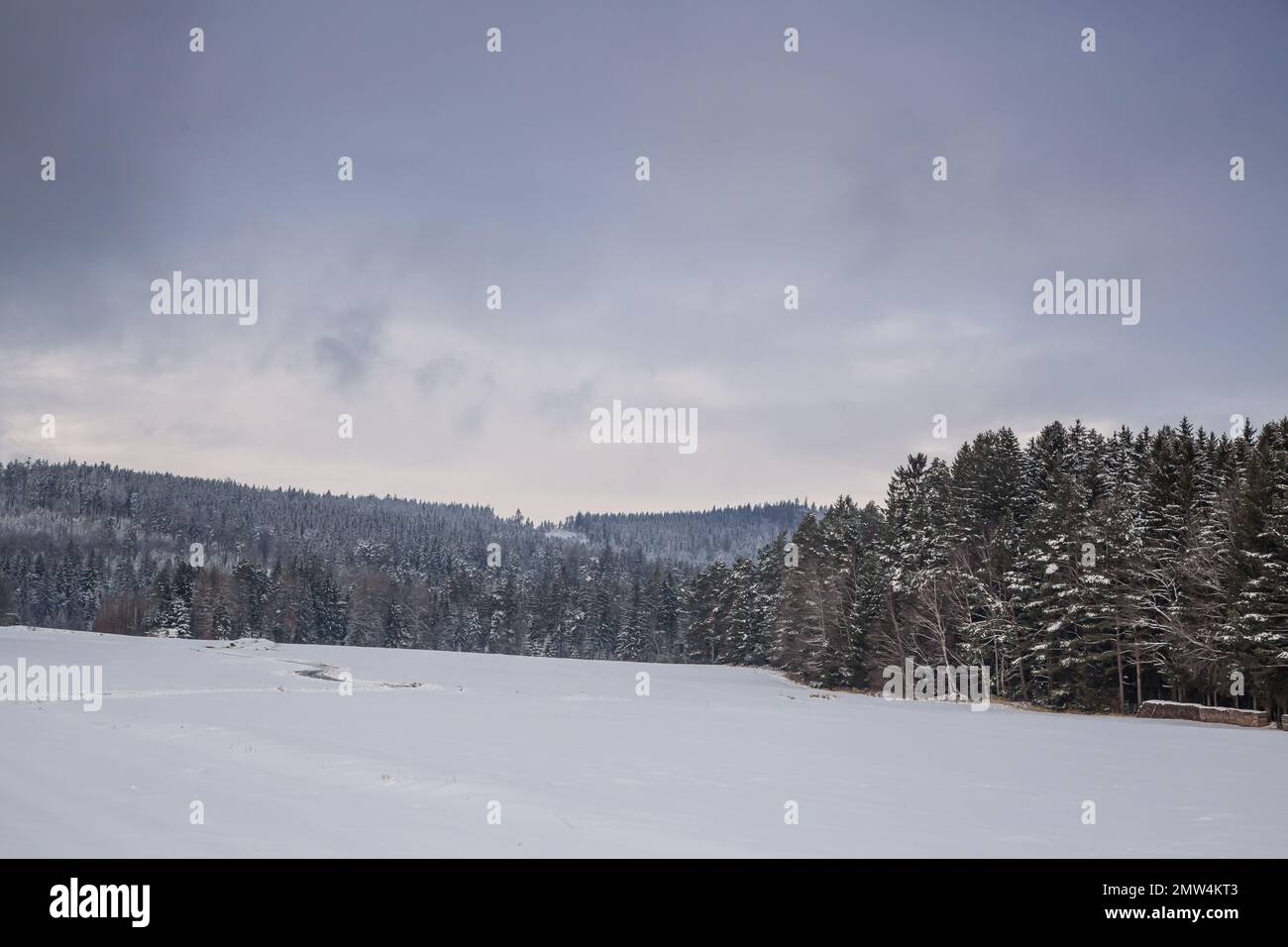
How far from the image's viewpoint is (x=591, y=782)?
1522cm

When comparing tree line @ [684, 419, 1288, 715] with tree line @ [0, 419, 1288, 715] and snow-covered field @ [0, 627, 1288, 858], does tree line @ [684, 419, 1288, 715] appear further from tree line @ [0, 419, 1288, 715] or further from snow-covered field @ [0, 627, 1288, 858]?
snow-covered field @ [0, 627, 1288, 858]

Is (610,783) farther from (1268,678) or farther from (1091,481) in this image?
(1091,481)

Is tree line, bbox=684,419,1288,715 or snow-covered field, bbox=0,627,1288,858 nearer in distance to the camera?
snow-covered field, bbox=0,627,1288,858

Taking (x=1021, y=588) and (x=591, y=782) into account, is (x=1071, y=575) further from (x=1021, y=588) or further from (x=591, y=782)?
(x=591, y=782)

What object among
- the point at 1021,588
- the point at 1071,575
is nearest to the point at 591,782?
the point at 1071,575

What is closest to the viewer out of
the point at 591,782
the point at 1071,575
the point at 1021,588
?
the point at 591,782

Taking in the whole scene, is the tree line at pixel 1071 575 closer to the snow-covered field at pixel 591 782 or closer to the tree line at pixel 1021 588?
the tree line at pixel 1021 588

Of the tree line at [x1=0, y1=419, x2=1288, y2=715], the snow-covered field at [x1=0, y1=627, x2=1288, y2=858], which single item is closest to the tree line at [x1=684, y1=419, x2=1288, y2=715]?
the tree line at [x1=0, y1=419, x2=1288, y2=715]

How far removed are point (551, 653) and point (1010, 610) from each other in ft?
288

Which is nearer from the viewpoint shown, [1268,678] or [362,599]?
[1268,678]

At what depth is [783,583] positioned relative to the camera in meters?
83.2

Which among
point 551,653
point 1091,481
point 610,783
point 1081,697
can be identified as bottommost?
point 551,653

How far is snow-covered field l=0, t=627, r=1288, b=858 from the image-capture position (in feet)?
34.7
